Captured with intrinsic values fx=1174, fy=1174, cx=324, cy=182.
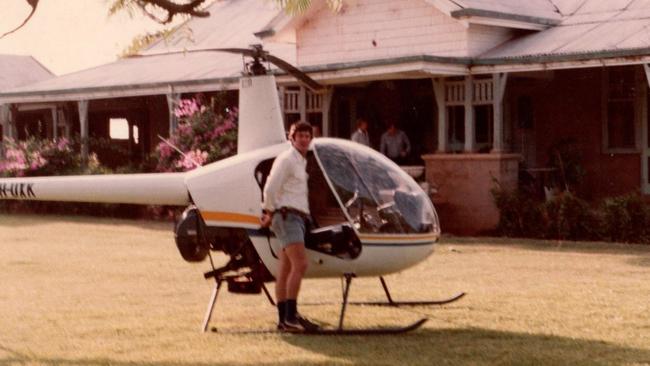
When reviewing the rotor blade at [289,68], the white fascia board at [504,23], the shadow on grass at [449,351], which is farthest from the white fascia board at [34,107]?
the shadow on grass at [449,351]

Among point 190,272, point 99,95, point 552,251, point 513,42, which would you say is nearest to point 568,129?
point 513,42

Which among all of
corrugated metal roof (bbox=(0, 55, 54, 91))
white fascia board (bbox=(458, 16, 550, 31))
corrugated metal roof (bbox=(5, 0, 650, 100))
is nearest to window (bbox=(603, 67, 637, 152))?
corrugated metal roof (bbox=(5, 0, 650, 100))

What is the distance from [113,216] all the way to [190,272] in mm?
12384

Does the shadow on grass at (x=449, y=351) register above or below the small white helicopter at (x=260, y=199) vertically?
below

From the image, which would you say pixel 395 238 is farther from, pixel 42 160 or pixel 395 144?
pixel 42 160

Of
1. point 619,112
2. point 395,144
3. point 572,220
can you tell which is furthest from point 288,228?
point 619,112

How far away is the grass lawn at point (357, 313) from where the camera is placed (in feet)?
29.2

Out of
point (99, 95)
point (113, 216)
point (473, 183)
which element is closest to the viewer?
point (473, 183)

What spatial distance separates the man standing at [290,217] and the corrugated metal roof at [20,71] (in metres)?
36.1

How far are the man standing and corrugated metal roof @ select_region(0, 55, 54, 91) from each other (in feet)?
118

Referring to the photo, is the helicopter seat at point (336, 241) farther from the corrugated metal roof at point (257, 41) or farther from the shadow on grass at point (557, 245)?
the shadow on grass at point (557, 245)

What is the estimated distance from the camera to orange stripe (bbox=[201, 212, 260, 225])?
10.2 metres

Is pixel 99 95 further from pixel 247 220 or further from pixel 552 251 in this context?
pixel 247 220

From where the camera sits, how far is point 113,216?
89.2ft
